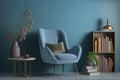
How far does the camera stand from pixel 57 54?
5211 millimetres

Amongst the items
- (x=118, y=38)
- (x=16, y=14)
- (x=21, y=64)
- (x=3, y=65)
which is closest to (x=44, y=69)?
(x=21, y=64)

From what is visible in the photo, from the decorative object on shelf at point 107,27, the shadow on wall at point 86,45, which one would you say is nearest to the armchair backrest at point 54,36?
the shadow on wall at point 86,45

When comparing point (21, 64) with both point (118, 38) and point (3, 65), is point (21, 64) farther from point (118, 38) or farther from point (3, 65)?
point (118, 38)

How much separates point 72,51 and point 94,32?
0.83 meters

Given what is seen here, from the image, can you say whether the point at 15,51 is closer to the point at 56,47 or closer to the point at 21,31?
→ the point at 21,31

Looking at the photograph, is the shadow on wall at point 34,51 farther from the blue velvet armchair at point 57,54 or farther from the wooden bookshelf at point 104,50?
the wooden bookshelf at point 104,50

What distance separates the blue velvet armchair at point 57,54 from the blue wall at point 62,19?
Answer: 270 millimetres

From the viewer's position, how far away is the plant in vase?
548 cm

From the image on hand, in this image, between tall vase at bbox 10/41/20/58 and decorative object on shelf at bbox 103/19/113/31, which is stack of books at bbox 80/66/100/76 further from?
tall vase at bbox 10/41/20/58

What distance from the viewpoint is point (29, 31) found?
19.3 ft

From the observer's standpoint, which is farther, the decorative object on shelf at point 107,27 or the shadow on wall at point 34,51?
the shadow on wall at point 34,51

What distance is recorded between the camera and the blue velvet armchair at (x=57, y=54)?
16.8ft

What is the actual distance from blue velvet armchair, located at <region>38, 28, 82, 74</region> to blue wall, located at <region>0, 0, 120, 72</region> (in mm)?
270

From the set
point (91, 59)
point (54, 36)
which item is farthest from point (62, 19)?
point (91, 59)
